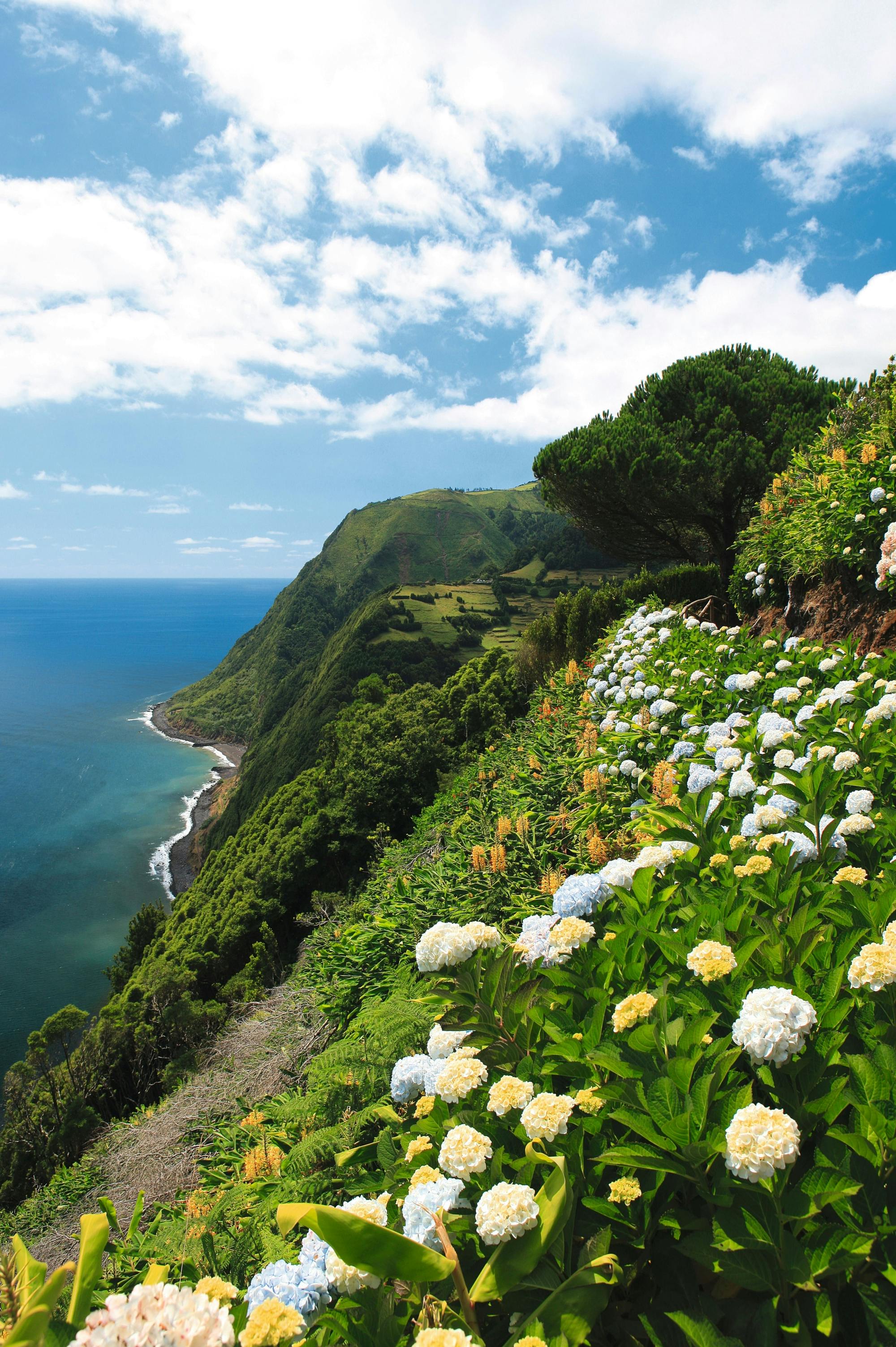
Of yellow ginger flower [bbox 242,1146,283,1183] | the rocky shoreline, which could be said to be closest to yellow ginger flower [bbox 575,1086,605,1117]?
yellow ginger flower [bbox 242,1146,283,1183]

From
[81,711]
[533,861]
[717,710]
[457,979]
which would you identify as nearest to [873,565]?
[717,710]

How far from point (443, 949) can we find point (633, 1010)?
1.99 feet

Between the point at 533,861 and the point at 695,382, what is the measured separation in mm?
13634

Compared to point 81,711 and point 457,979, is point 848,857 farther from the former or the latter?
point 81,711

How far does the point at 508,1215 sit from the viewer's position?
1.16 m

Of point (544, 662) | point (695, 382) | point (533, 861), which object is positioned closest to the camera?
point (533, 861)

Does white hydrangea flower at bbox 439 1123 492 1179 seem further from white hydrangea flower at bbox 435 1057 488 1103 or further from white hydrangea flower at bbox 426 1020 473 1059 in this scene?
white hydrangea flower at bbox 426 1020 473 1059

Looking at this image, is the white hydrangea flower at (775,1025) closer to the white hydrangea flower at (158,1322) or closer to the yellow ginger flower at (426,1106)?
the yellow ginger flower at (426,1106)

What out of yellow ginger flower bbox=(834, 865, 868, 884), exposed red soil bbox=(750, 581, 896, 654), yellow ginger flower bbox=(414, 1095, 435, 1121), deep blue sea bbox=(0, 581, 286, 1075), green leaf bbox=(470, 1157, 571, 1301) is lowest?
deep blue sea bbox=(0, 581, 286, 1075)

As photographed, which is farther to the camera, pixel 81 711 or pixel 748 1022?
pixel 81 711

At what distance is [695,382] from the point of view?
14359 millimetres

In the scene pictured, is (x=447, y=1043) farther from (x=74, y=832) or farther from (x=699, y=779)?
(x=74, y=832)

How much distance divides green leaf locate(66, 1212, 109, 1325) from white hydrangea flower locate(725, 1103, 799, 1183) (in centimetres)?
100

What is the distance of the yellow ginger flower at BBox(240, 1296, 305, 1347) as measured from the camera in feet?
3.18
